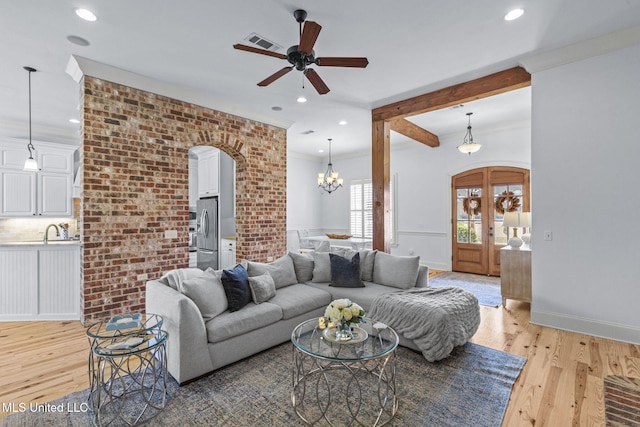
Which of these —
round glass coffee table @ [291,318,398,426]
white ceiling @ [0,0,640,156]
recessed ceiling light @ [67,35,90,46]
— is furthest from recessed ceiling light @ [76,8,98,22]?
round glass coffee table @ [291,318,398,426]

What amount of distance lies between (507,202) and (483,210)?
0.47 meters

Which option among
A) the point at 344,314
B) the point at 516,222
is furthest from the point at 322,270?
the point at 516,222

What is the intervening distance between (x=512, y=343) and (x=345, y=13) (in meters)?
3.61

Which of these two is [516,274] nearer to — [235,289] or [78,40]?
[235,289]

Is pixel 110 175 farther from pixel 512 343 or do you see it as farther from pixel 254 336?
pixel 512 343

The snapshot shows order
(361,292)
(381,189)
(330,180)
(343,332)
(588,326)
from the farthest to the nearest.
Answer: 1. (330,180)
2. (381,189)
3. (361,292)
4. (588,326)
5. (343,332)

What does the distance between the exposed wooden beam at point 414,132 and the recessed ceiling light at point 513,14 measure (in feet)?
7.98

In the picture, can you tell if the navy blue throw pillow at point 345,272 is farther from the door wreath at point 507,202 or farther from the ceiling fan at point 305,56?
the door wreath at point 507,202

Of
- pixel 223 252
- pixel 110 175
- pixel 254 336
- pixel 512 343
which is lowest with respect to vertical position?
pixel 512 343

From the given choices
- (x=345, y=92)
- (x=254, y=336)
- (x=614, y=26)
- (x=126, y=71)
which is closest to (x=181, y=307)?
(x=254, y=336)

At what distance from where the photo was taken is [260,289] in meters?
3.21

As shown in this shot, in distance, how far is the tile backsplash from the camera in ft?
17.9

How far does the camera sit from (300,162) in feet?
28.4

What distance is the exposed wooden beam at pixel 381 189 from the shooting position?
4.76m
